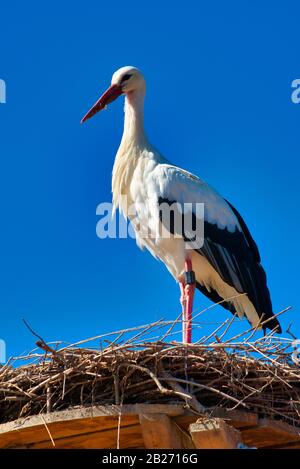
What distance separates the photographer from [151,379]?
479 cm

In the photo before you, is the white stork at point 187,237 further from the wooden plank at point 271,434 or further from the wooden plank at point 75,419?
the wooden plank at point 75,419

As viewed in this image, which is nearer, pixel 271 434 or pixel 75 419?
pixel 75 419

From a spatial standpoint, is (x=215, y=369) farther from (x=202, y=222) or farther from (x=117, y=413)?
(x=202, y=222)

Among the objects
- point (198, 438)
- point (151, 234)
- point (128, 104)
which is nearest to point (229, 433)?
point (198, 438)

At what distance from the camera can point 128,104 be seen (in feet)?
26.7

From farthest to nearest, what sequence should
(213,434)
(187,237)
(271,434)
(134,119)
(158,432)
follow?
1. (134,119)
2. (187,237)
3. (271,434)
4. (158,432)
5. (213,434)

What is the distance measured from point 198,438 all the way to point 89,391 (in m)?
0.60

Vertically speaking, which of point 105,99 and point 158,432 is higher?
point 105,99

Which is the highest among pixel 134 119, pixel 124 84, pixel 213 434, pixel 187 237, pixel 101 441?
pixel 124 84

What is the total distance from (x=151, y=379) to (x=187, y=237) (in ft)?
8.73

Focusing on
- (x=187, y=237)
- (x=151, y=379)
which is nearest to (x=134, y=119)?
(x=187, y=237)

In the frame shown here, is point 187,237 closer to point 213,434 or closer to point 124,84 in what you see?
point 124,84

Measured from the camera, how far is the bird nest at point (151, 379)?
188 inches

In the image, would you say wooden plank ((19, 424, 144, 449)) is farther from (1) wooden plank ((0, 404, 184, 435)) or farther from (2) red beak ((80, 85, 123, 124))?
(2) red beak ((80, 85, 123, 124))
